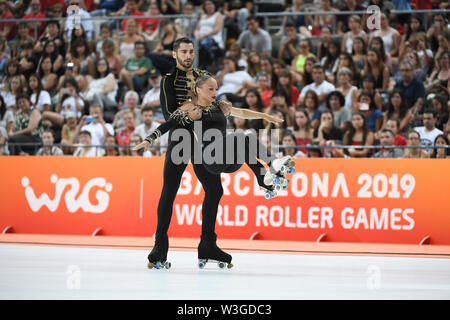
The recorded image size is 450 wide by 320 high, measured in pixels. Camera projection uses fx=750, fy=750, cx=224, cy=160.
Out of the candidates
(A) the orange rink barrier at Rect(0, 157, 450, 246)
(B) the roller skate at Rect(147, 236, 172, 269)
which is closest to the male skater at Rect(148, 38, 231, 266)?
(B) the roller skate at Rect(147, 236, 172, 269)

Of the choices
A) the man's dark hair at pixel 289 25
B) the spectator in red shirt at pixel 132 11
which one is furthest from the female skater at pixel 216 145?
the spectator in red shirt at pixel 132 11

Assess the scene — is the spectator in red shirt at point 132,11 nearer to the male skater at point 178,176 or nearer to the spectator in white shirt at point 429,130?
Result: the spectator in white shirt at point 429,130

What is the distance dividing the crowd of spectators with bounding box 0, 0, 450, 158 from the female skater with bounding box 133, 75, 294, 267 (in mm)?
4498

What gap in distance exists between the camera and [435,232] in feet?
35.7


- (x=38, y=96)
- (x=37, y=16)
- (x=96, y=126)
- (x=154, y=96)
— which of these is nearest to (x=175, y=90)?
(x=96, y=126)

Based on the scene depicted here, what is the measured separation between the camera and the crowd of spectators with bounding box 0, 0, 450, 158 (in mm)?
13016

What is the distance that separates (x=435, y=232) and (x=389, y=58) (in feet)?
14.2

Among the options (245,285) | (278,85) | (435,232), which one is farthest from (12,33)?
(245,285)

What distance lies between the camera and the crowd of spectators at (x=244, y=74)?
13.0 m

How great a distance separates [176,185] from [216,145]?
0.70m

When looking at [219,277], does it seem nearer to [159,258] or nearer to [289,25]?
[159,258]

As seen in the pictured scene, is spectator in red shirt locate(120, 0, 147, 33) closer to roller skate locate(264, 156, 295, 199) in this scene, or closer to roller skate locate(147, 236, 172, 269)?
roller skate locate(147, 236, 172, 269)

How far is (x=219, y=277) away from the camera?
683 centimetres

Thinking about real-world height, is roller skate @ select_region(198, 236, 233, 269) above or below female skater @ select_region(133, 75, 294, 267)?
below
